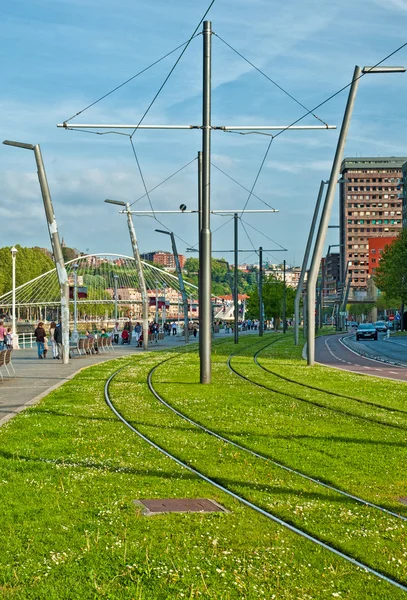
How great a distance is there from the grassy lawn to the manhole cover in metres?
0.14

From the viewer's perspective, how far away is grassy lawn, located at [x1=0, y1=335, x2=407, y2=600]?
5.84 metres

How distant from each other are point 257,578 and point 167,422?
841 cm

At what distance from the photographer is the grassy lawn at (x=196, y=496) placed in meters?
5.84

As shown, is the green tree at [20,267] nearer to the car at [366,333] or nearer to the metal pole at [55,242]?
the car at [366,333]

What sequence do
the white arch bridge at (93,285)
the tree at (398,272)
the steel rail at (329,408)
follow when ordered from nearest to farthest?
the steel rail at (329,408), the tree at (398,272), the white arch bridge at (93,285)

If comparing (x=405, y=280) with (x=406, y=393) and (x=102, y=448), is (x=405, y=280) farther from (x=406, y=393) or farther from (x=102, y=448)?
(x=102, y=448)

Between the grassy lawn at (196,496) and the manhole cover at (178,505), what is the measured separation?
0.47 feet

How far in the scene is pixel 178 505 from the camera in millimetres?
8109

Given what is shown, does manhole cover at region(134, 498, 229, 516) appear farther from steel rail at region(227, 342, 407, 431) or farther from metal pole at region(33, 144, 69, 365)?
metal pole at region(33, 144, 69, 365)

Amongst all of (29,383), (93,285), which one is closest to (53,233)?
(29,383)

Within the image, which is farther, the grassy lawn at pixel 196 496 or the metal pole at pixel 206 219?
the metal pole at pixel 206 219

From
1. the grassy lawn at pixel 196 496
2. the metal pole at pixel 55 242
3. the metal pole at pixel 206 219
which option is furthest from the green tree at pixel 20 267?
the grassy lawn at pixel 196 496

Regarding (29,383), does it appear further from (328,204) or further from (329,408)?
(328,204)

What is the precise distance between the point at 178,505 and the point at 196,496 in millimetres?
430
